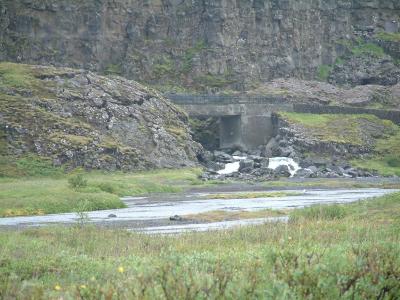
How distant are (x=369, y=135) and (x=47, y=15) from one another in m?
50.9

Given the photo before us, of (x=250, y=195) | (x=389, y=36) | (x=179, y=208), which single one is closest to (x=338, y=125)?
(x=389, y=36)

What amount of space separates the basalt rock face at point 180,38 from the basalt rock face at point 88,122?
21.6 metres

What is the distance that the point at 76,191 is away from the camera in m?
61.3

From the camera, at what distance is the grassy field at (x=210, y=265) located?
655 inches

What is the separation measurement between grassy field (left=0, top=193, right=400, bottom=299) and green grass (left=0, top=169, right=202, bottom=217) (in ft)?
61.8

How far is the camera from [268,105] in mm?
113125

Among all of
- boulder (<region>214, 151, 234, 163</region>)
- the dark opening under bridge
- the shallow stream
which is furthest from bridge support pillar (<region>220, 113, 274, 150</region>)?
the shallow stream

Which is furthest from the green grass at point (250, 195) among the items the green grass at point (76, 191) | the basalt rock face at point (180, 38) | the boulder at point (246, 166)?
the basalt rock face at point (180, 38)

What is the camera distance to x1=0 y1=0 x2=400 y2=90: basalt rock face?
123 m

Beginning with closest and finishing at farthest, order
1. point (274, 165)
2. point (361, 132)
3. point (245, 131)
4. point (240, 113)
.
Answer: point (274, 165) → point (240, 113) → point (245, 131) → point (361, 132)

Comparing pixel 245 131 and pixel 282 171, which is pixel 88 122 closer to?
pixel 282 171

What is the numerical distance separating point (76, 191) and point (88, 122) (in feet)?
106

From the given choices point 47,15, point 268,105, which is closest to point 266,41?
point 268,105

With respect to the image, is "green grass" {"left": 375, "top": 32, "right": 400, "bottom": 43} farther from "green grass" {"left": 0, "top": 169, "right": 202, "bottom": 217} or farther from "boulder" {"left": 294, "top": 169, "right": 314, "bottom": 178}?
"green grass" {"left": 0, "top": 169, "right": 202, "bottom": 217}
